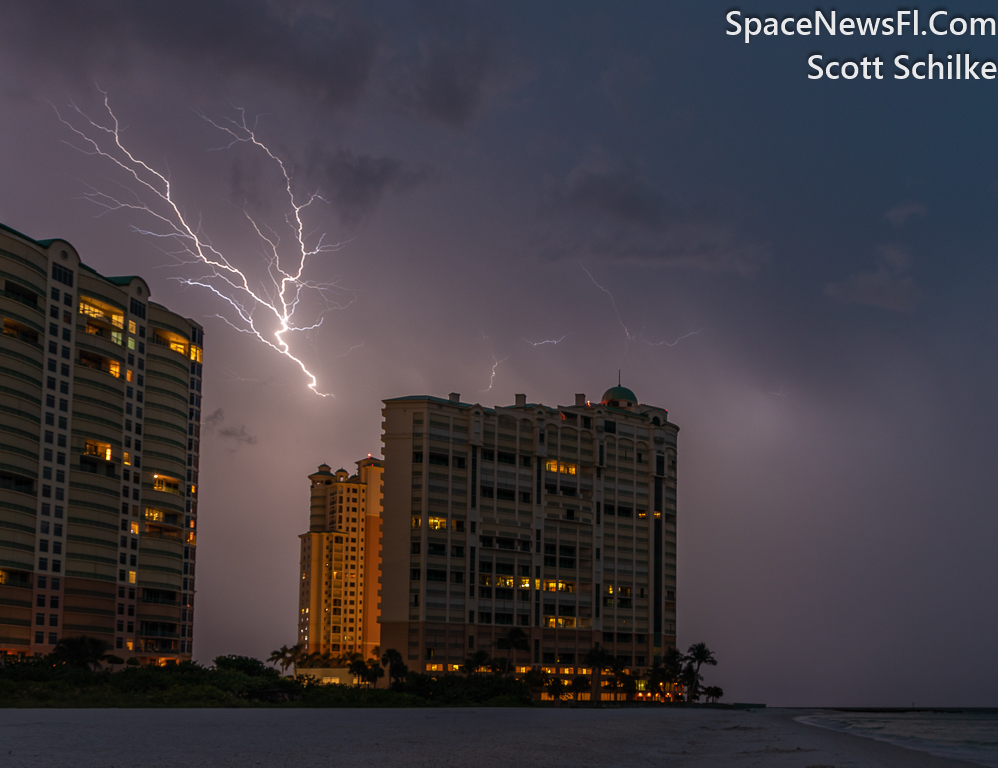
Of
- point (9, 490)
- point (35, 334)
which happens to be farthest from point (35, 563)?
point (35, 334)

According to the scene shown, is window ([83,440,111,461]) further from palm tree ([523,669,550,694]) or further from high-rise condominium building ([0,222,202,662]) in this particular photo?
palm tree ([523,669,550,694])

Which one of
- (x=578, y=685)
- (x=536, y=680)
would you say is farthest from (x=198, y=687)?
(x=578, y=685)

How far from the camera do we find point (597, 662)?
641ft

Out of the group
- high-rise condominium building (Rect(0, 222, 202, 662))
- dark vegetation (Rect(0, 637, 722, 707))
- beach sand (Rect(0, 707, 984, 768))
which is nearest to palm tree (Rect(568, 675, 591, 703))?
dark vegetation (Rect(0, 637, 722, 707))

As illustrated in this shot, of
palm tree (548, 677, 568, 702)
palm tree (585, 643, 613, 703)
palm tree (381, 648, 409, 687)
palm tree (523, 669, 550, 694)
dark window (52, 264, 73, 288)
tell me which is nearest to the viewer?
dark window (52, 264, 73, 288)

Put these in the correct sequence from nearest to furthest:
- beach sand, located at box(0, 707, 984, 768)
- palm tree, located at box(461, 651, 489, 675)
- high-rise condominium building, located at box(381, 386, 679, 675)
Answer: beach sand, located at box(0, 707, 984, 768)
palm tree, located at box(461, 651, 489, 675)
high-rise condominium building, located at box(381, 386, 679, 675)

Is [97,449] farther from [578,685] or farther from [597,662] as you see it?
[597,662]

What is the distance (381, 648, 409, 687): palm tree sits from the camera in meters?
168

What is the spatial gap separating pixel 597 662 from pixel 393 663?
43.7m

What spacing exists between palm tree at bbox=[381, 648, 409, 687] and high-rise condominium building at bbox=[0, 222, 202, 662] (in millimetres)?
32440

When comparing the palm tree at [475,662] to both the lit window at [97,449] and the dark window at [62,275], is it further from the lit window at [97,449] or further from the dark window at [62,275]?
the dark window at [62,275]

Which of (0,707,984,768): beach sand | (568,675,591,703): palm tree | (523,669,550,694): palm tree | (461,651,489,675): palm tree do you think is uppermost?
(0,707,984,768): beach sand

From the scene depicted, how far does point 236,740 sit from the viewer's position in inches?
1700

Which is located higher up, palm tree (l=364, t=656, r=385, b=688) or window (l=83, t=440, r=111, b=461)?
window (l=83, t=440, r=111, b=461)
